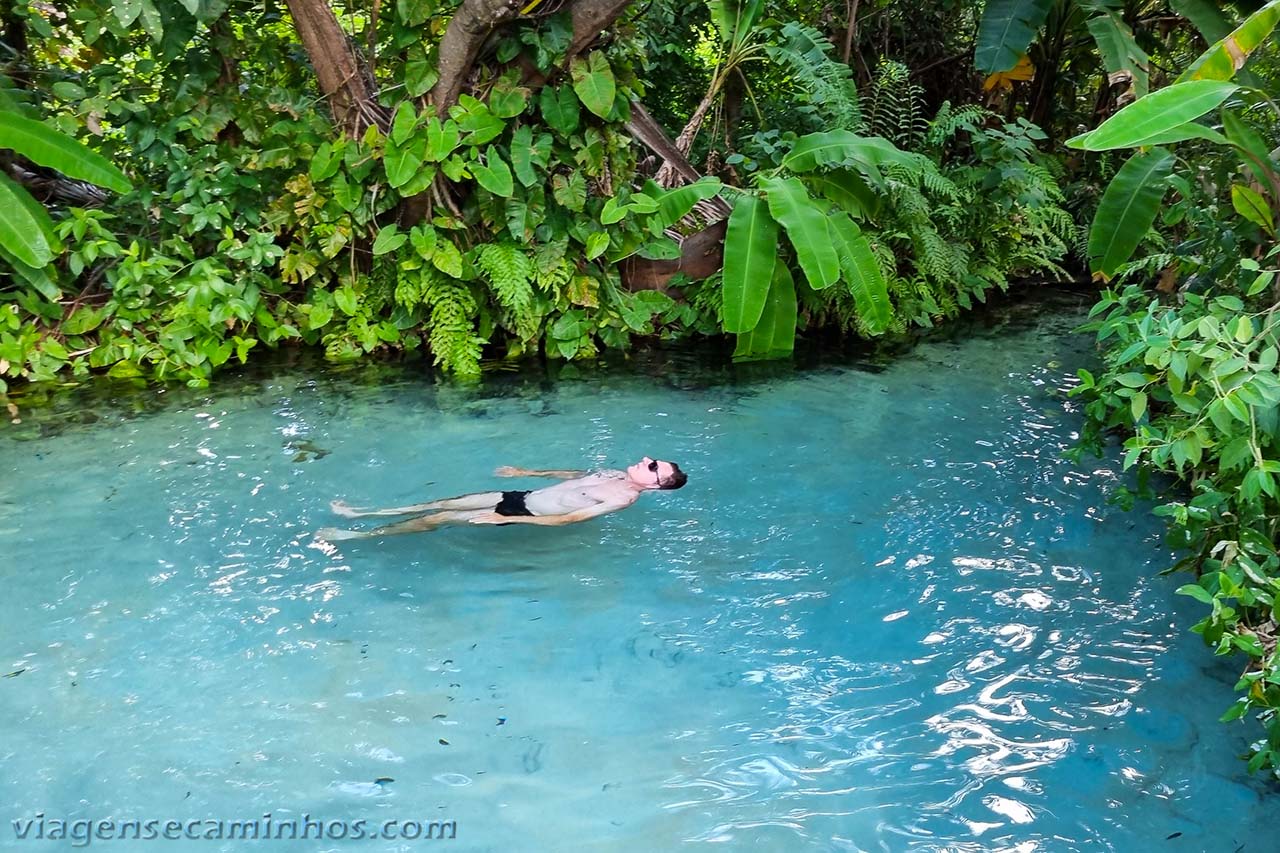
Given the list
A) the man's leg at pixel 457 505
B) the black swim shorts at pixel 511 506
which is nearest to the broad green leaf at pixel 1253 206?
the black swim shorts at pixel 511 506

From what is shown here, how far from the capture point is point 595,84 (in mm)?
6777

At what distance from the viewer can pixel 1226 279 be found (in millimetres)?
4523

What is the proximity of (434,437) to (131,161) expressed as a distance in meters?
3.72

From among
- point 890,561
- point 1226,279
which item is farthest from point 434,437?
point 1226,279

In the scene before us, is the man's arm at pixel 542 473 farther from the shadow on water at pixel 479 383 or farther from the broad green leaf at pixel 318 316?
the broad green leaf at pixel 318 316

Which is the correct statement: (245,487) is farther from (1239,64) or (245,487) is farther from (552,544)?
(1239,64)

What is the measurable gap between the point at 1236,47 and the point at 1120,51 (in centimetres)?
274

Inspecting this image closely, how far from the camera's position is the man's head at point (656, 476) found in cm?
422

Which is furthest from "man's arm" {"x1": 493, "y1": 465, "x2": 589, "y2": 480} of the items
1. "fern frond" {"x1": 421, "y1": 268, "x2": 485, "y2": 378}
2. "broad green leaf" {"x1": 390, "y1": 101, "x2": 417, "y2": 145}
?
"broad green leaf" {"x1": 390, "y1": 101, "x2": 417, "y2": 145}

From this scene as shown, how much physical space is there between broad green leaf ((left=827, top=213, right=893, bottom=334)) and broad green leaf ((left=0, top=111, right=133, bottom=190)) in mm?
4896

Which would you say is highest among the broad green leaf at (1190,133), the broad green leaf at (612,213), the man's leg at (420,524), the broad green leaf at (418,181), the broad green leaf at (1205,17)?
the broad green leaf at (1205,17)

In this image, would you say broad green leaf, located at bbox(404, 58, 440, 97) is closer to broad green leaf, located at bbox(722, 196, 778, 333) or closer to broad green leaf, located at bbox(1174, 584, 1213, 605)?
broad green leaf, located at bbox(722, 196, 778, 333)

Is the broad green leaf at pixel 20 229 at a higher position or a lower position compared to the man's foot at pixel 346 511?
higher

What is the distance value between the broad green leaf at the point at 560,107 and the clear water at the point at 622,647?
2521mm
